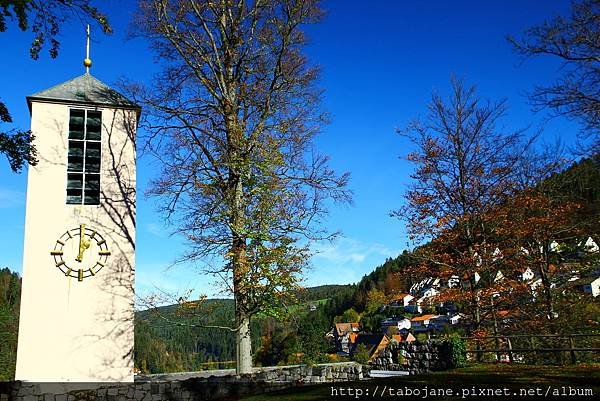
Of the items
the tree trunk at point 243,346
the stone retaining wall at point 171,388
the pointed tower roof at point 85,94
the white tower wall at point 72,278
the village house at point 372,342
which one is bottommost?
the village house at point 372,342

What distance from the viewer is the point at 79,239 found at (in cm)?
1306

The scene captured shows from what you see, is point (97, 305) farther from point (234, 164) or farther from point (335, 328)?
point (335, 328)

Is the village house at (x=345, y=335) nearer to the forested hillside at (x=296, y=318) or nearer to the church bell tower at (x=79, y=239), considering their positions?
the forested hillside at (x=296, y=318)

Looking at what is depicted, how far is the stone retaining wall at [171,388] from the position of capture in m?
10.5

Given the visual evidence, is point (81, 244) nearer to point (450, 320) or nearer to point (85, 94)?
point (85, 94)

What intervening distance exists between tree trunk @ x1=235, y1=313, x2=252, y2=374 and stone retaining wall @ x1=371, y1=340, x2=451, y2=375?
5.63 metres

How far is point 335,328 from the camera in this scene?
224 feet

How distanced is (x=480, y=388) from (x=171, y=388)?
20.5ft

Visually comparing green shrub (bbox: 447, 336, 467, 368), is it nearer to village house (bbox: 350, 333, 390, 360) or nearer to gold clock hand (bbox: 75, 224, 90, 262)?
gold clock hand (bbox: 75, 224, 90, 262)

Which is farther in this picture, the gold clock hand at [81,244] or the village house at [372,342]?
the village house at [372,342]

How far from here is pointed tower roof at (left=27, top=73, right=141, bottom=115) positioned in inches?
538

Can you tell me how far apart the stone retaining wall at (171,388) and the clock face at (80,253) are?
2684 mm

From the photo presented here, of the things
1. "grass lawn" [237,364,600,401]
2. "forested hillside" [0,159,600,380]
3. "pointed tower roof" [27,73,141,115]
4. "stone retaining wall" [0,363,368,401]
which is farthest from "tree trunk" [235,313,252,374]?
"pointed tower roof" [27,73,141,115]

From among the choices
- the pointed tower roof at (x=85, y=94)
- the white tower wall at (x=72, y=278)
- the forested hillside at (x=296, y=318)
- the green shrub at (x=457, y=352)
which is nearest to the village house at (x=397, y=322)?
the forested hillside at (x=296, y=318)
